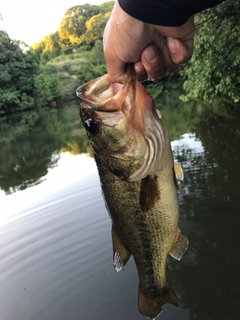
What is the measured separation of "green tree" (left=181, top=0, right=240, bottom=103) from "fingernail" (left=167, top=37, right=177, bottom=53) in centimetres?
990

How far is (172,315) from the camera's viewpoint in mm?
4656

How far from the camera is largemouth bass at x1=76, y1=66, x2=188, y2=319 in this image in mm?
1791

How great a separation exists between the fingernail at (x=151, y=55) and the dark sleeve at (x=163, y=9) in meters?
0.22

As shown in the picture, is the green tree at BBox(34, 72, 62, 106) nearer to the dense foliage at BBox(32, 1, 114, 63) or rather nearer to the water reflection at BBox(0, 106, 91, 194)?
the dense foliage at BBox(32, 1, 114, 63)

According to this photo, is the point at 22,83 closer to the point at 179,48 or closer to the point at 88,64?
the point at 88,64

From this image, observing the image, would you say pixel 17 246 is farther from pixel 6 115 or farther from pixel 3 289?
pixel 6 115

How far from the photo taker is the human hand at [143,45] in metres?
1.57

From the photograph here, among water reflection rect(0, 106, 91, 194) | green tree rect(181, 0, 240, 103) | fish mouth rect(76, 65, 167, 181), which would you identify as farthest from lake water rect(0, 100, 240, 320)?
fish mouth rect(76, 65, 167, 181)

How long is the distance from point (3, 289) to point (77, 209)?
2.72 m

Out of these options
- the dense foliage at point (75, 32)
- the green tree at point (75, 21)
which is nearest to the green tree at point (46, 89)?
the dense foliage at point (75, 32)

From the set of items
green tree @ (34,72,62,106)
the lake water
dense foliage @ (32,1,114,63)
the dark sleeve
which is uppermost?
the dark sleeve

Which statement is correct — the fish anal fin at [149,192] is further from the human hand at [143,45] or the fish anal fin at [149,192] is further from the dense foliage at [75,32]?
the dense foliage at [75,32]

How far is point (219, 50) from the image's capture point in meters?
11.7

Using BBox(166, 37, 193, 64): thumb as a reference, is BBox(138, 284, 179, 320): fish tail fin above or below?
below
